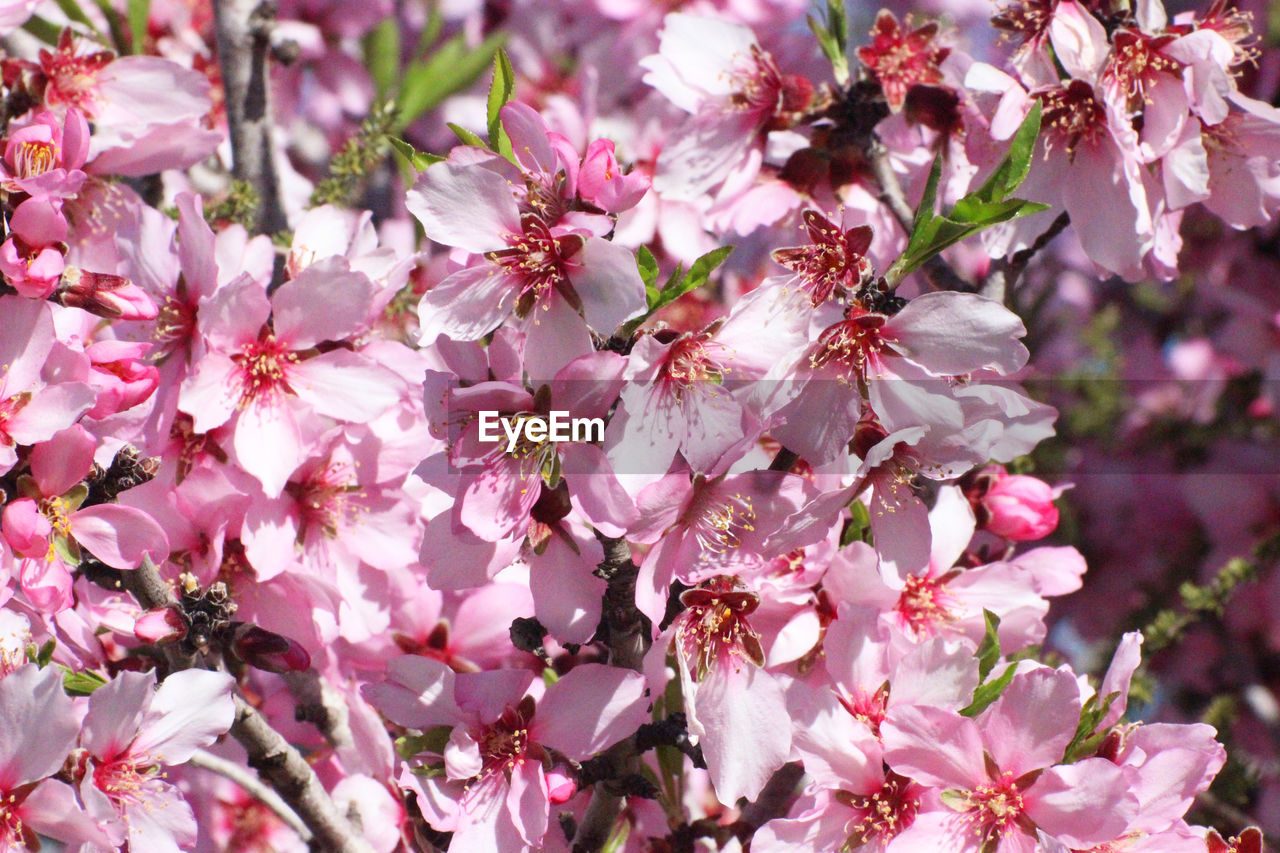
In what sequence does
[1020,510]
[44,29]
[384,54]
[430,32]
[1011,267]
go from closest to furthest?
1. [1020,510]
2. [1011,267]
3. [44,29]
4. [430,32]
5. [384,54]

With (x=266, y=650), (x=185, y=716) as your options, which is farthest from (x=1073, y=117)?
(x=185, y=716)

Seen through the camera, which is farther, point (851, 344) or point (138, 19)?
point (138, 19)

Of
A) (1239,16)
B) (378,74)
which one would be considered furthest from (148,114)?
(1239,16)

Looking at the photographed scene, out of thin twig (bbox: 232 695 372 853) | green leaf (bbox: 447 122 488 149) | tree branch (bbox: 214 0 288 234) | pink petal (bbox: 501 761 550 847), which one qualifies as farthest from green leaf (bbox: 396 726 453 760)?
tree branch (bbox: 214 0 288 234)

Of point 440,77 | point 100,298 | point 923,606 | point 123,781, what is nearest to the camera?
point 123,781

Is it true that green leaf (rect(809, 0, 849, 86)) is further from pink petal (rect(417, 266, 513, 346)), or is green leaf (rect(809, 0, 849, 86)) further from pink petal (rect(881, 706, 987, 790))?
pink petal (rect(881, 706, 987, 790))

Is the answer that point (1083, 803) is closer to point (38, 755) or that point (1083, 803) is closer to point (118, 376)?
point (38, 755)

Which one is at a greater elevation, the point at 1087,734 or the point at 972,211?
the point at 972,211
